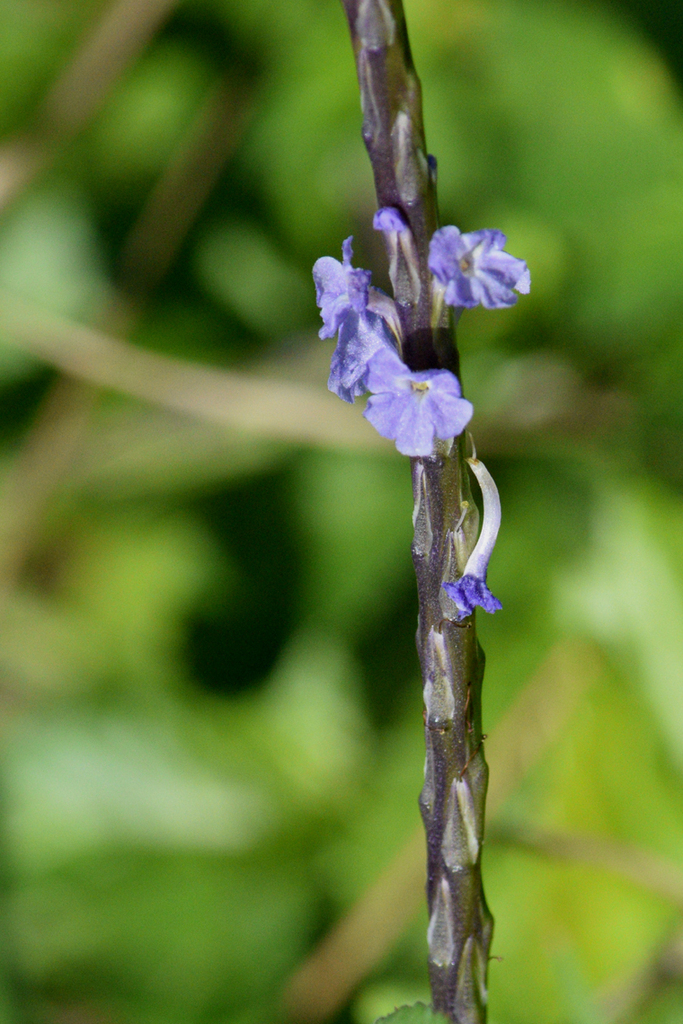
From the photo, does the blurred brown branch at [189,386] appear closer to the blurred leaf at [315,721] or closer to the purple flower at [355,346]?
the blurred leaf at [315,721]

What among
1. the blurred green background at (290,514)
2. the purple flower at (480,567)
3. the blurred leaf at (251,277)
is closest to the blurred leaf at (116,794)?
the blurred green background at (290,514)

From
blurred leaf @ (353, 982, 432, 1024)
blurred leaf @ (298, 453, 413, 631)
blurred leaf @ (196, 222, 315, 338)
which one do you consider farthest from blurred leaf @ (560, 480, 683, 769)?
blurred leaf @ (196, 222, 315, 338)

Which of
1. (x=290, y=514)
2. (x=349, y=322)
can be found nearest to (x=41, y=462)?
(x=290, y=514)

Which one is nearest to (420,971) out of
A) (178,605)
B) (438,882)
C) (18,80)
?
(178,605)

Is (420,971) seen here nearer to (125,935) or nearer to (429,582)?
(125,935)

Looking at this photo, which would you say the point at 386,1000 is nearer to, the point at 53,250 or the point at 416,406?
the point at 416,406
